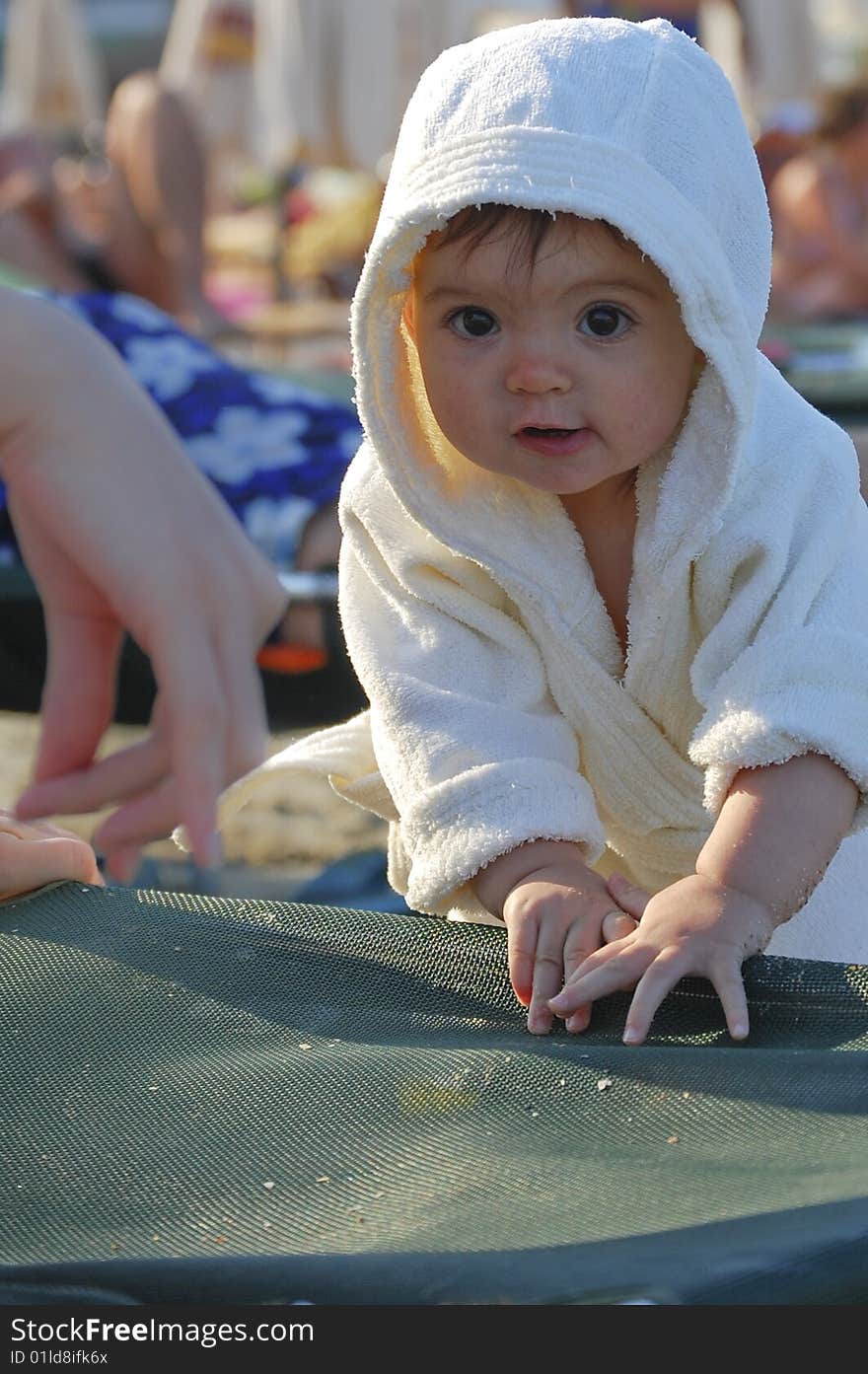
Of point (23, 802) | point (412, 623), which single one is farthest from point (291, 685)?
point (412, 623)

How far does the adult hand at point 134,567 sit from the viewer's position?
183cm

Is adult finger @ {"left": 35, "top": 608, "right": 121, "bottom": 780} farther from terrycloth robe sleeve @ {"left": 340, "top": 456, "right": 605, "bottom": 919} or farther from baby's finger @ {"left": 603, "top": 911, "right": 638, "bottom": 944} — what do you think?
baby's finger @ {"left": 603, "top": 911, "right": 638, "bottom": 944}

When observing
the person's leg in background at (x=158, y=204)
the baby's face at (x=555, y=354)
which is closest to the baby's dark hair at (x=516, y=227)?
the baby's face at (x=555, y=354)

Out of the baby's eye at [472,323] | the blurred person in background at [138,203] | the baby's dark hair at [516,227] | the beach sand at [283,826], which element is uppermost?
the blurred person in background at [138,203]

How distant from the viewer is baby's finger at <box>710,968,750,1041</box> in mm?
1173

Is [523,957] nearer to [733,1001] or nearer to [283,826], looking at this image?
[733,1001]

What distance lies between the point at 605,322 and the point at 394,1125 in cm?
61

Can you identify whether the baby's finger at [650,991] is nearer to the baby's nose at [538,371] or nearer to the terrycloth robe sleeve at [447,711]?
the terrycloth robe sleeve at [447,711]

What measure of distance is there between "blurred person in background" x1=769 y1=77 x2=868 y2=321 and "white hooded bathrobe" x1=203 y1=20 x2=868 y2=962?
5.31m

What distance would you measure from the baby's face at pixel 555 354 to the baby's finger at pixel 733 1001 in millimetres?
422

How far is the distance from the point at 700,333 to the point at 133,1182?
725mm

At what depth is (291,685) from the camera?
273 centimetres

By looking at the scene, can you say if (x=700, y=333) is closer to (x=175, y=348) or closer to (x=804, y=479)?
(x=804, y=479)

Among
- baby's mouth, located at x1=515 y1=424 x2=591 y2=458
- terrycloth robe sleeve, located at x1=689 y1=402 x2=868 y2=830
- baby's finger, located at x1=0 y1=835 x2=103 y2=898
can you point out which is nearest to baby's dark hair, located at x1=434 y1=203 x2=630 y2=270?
baby's mouth, located at x1=515 y1=424 x2=591 y2=458
